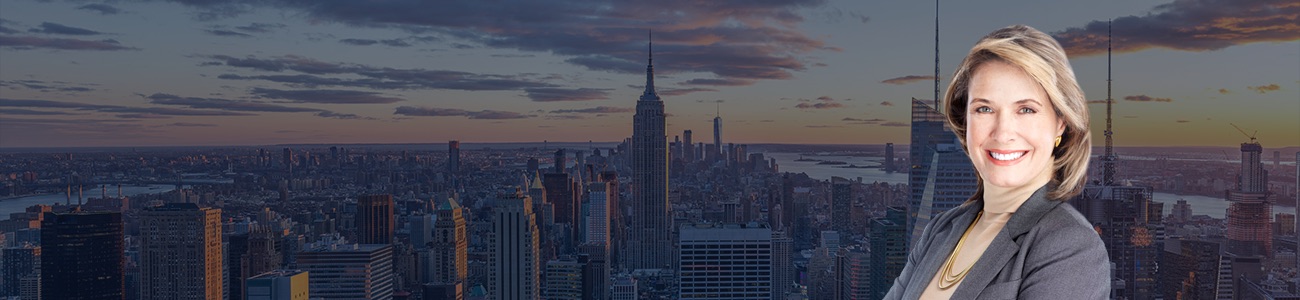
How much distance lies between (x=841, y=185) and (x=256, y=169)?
10.7 m

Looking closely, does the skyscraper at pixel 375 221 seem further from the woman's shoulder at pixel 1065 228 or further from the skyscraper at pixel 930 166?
the woman's shoulder at pixel 1065 228

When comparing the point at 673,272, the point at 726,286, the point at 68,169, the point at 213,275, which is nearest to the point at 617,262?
the point at 673,272

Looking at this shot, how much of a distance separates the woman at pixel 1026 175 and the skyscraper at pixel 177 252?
17.6 m

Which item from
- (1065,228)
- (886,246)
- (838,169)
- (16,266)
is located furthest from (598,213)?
(1065,228)

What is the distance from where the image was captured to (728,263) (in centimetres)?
2064

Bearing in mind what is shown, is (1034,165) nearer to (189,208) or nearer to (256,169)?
(256,169)

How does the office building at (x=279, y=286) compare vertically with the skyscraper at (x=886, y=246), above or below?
below

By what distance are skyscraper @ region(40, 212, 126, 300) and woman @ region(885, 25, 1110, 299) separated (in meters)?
17.2

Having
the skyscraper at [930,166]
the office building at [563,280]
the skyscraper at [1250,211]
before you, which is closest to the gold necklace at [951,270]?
the skyscraper at [930,166]

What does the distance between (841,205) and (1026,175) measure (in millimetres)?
18904

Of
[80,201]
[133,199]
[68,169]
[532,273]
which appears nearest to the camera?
[68,169]

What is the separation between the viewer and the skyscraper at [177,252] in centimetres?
1658

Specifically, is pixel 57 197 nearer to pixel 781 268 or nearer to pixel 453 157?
pixel 453 157

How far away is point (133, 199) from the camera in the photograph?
1535 centimetres
